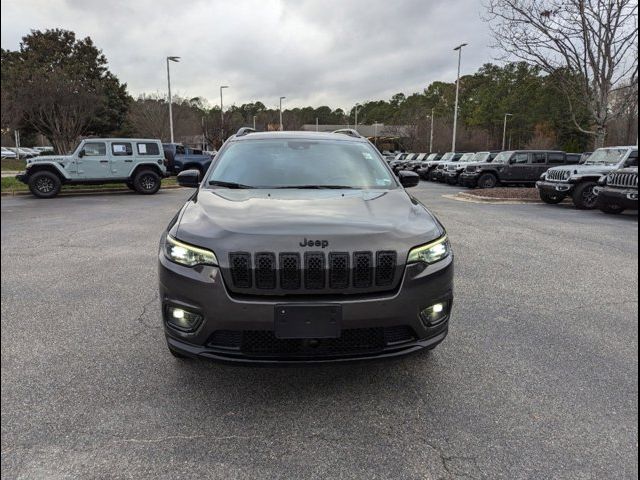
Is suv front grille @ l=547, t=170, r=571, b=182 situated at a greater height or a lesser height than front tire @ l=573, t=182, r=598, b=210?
greater

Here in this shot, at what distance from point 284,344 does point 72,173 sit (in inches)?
580

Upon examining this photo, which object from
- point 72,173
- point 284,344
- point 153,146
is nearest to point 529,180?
point 153,146

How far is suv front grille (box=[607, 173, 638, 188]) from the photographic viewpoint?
33.5 ft

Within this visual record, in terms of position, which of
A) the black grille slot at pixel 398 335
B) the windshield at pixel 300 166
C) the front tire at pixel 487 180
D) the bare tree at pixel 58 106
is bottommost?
the black grille slot at pixel 398 335

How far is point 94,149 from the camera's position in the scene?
49.0 feet

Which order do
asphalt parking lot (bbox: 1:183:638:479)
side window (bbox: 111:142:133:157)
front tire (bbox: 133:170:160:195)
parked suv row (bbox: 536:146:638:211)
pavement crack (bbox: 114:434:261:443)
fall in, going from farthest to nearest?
front tire (bbox: 133:170:160:195) < side window (bbox: 111:142:133:157) < parked suv row (bbox: 536:146:638:211) < pavement crack (bbox: 114:434:261:443) < asphalt parking lot (bbox: 1:183:638:479)

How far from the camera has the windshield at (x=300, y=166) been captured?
11.4ft

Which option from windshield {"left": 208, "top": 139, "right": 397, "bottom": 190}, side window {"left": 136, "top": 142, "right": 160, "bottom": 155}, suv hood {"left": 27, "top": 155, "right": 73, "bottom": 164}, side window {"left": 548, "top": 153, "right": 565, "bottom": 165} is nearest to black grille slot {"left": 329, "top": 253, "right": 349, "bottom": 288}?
windshield {"left": 208, "top": 139, "right": 397, "bottom": 190}

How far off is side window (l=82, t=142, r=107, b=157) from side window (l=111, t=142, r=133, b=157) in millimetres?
284

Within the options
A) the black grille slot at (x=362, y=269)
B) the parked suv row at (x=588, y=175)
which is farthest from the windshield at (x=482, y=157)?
the black grille slot at (x=362, y=269)

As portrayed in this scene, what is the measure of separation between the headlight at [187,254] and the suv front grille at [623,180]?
1099cm

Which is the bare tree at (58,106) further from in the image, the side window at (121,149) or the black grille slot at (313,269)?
the black grille slot at (313,269)

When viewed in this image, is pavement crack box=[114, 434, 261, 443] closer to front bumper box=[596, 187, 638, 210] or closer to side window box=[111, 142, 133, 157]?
front bumper box=[596, 187, 638, 210]

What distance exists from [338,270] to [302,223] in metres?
0.35
